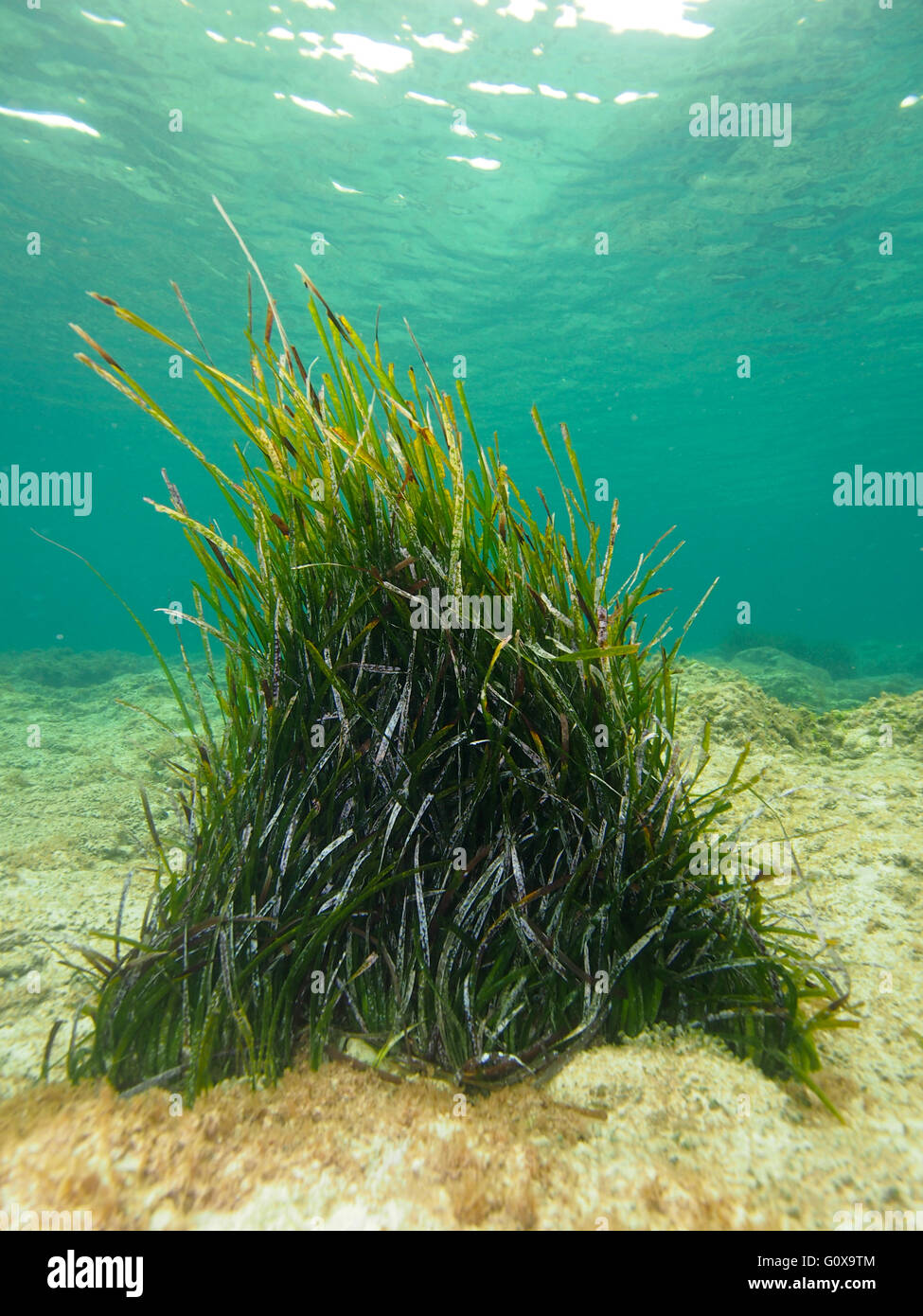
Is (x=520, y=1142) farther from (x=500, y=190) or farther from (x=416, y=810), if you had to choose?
(x=500, y=190)

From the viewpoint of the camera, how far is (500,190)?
16.5 m

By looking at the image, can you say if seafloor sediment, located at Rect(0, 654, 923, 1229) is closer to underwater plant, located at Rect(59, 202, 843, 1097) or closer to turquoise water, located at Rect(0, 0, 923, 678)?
underwater plant, located at Rect(59, 202, 843, 1097)

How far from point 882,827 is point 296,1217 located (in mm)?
3352

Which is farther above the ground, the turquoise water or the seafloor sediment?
the turquoise water

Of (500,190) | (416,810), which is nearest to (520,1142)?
(416,810)

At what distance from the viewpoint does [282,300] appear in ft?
76.8

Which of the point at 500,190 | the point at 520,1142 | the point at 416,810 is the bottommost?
the point at 520,1142

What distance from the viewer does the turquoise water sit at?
12281 mm

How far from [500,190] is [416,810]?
19476mm

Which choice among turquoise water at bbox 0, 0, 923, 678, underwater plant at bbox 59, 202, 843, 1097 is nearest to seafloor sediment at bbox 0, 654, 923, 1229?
underwater plant at bbox 59, 202, 843, 1097

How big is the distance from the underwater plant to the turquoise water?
15003 mm

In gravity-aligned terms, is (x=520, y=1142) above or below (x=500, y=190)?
below

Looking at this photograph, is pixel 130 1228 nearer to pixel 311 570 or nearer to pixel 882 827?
pixel 311 570
